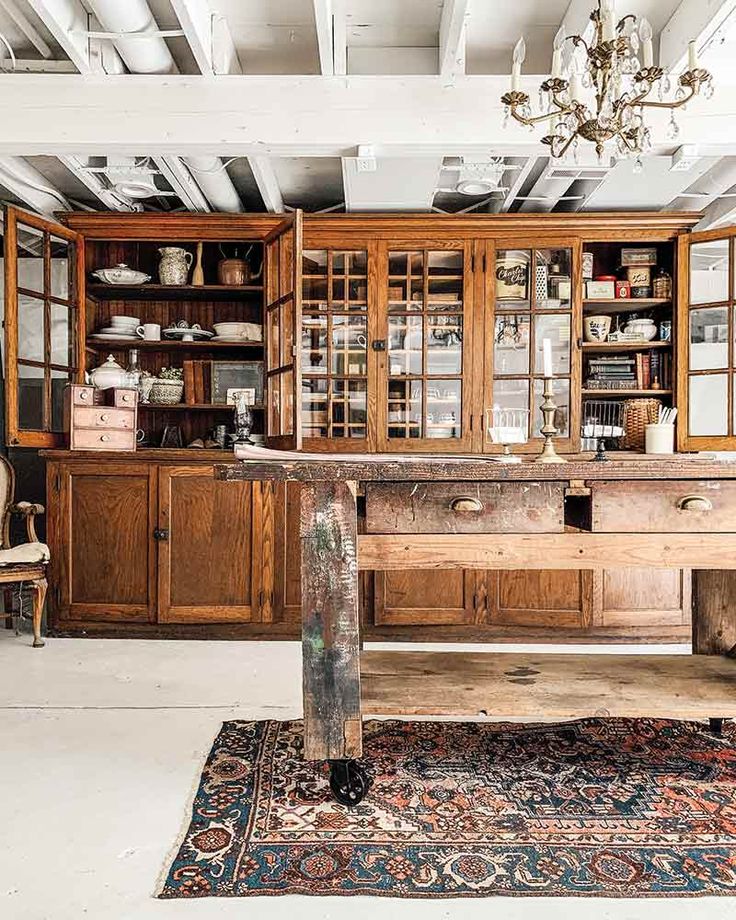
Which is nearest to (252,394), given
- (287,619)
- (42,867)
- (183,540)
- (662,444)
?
(183,540)

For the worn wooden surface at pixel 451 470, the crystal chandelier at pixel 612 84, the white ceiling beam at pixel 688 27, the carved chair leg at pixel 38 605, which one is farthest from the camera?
the carved chair leg at pixel 38 605

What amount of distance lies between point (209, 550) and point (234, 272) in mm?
1595

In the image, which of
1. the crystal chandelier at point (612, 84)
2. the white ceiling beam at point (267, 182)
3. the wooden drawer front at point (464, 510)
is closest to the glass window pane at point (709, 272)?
the crystal chandelier at point (612, 84)

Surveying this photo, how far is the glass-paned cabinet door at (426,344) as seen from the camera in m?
4.05

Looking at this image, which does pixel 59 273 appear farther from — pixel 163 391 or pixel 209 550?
pixel 209 550

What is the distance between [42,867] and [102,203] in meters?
3.56

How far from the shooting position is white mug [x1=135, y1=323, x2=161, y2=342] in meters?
4.18

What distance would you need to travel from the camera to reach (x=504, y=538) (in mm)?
1972

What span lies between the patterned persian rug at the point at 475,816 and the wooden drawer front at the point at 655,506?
Answer: 74cm

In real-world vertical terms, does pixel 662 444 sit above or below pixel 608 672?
above

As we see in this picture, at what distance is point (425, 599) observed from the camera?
3.87 meters

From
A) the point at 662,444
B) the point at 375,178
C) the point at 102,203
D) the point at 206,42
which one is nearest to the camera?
the point at 206,42

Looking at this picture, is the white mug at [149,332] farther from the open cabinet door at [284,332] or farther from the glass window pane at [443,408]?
the glass window pane at [443,408]

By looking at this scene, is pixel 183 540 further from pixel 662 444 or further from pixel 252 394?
pixel 662 444
